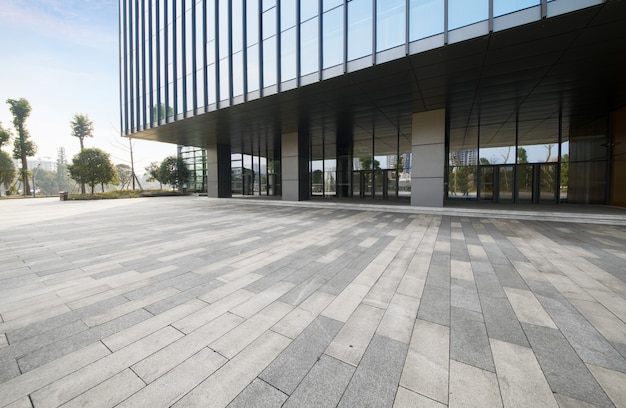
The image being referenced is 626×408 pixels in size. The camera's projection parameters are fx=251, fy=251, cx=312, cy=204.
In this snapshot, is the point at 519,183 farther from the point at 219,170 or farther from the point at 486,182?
the point at 219,170

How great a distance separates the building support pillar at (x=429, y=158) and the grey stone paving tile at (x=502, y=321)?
36.0 feet

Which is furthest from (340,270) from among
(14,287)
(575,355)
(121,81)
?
(121,81)

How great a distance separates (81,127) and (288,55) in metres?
57.2

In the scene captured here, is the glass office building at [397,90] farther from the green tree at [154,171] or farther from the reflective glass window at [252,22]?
the green tree at [154,171]

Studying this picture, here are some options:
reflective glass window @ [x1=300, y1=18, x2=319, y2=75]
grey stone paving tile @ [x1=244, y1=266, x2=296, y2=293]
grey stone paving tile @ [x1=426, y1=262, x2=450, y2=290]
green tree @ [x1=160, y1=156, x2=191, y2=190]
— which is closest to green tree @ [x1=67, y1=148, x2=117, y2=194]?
green tree @ [x1=160, y1=156, x2=191, y2=190]

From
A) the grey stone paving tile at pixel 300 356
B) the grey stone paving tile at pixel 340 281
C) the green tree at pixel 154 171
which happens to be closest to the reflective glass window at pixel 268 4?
the grey stone paving tile at pixel 340 281

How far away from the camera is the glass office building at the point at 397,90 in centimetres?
841

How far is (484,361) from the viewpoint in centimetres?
239

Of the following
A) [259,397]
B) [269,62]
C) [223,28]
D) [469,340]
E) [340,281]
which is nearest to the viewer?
[259,397]

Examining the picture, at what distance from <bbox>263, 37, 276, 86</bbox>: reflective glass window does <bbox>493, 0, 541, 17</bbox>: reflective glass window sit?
8.98 metres

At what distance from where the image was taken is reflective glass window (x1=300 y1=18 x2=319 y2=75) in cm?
1134

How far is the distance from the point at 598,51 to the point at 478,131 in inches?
409

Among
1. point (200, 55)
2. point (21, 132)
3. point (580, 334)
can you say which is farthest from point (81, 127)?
point (580, 334)

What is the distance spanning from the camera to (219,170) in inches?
965
